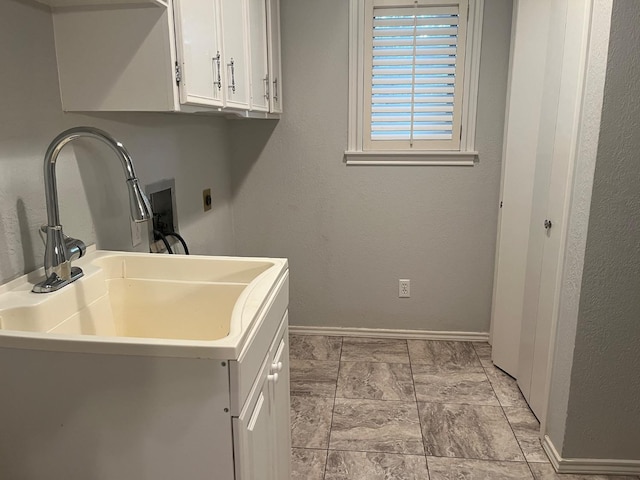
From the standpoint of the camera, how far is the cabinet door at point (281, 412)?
1.41 m

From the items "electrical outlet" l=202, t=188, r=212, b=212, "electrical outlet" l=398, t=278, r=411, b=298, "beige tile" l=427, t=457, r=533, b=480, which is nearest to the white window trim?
"electrical outlet" l=398, t=278, r=411, b=298

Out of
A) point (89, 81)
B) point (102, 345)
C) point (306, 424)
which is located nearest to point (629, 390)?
point (306, 424)

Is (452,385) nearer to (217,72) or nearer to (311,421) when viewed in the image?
(311,421)

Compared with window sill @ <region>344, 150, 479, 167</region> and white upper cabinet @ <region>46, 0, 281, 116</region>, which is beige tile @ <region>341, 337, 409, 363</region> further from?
white upper cabinet @ <region>46, 0, 281, 116</region>

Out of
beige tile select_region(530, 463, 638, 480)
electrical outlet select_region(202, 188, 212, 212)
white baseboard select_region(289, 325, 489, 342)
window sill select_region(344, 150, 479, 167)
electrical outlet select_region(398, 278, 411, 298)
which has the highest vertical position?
window sill select_region(344, 150, 479, 167)

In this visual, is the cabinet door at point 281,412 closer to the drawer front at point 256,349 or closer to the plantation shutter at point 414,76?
the drawer front at point 256,349

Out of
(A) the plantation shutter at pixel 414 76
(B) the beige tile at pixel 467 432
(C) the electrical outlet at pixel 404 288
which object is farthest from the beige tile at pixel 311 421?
(A) the plantation shutter at pixel 414 76

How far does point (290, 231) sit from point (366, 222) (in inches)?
19.0

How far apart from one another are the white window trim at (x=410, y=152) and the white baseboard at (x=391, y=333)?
107cm

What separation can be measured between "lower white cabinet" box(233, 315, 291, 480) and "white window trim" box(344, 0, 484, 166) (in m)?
1.68

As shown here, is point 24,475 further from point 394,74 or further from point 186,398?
point 394,74

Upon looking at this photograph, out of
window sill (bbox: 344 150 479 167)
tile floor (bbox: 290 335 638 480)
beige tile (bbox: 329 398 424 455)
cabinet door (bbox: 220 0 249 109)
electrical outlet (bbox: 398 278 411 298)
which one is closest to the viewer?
cabinet door (bbox: 220 0 249 109)

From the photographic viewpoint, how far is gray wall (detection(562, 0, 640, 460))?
1684 millimetres

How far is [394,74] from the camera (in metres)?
2.89
